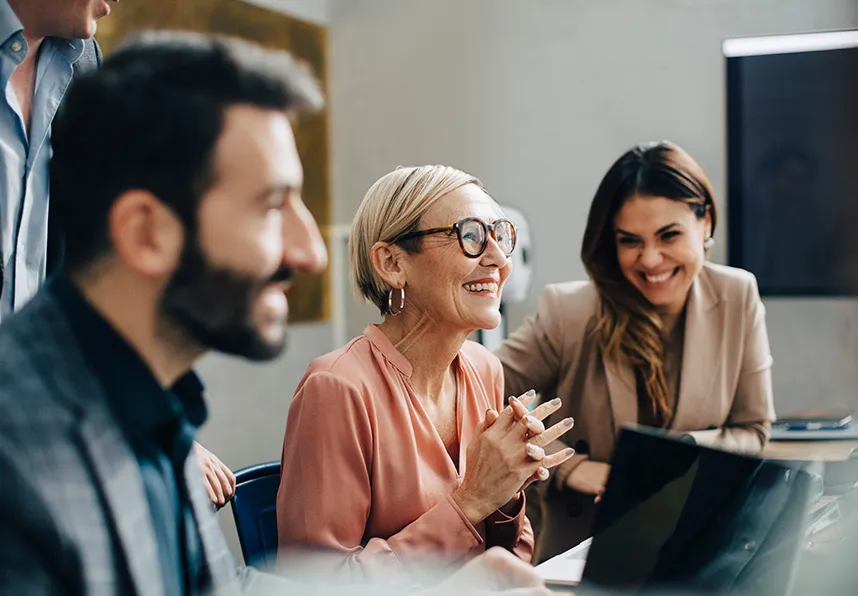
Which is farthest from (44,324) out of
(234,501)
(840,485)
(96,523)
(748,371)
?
(748,371)

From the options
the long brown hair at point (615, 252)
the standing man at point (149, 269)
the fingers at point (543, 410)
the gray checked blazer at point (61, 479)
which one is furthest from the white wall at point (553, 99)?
the gray checked blazer at point (61, 479)

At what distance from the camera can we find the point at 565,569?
137cm

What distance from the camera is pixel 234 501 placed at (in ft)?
5.44

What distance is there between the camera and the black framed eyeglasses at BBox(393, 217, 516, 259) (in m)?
1.43

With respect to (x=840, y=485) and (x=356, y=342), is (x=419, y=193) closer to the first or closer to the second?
(x=356, y=342)

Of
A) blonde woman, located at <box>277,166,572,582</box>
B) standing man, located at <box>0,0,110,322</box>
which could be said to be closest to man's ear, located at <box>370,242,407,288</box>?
blonde woman, located at <box>277,166,572,582</box>

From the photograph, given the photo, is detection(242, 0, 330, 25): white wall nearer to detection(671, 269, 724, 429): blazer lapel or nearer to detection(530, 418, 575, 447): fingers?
detection(671, 269, 724, 429): blazer lapel

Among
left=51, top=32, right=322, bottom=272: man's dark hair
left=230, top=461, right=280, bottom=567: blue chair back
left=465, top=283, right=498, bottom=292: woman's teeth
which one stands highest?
left=51, top=32, right=322, bottom=272: man's dark hair

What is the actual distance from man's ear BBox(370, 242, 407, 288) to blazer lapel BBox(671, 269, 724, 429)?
884 mm

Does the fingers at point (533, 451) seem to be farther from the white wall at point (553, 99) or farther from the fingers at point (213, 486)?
the white wall at point (553, 99)

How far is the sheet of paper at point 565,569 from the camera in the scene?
130 cm

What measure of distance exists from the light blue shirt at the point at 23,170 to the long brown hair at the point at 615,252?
127cm

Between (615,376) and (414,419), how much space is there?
0.78 meters

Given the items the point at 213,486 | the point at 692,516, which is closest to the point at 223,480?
the point at 213,486
